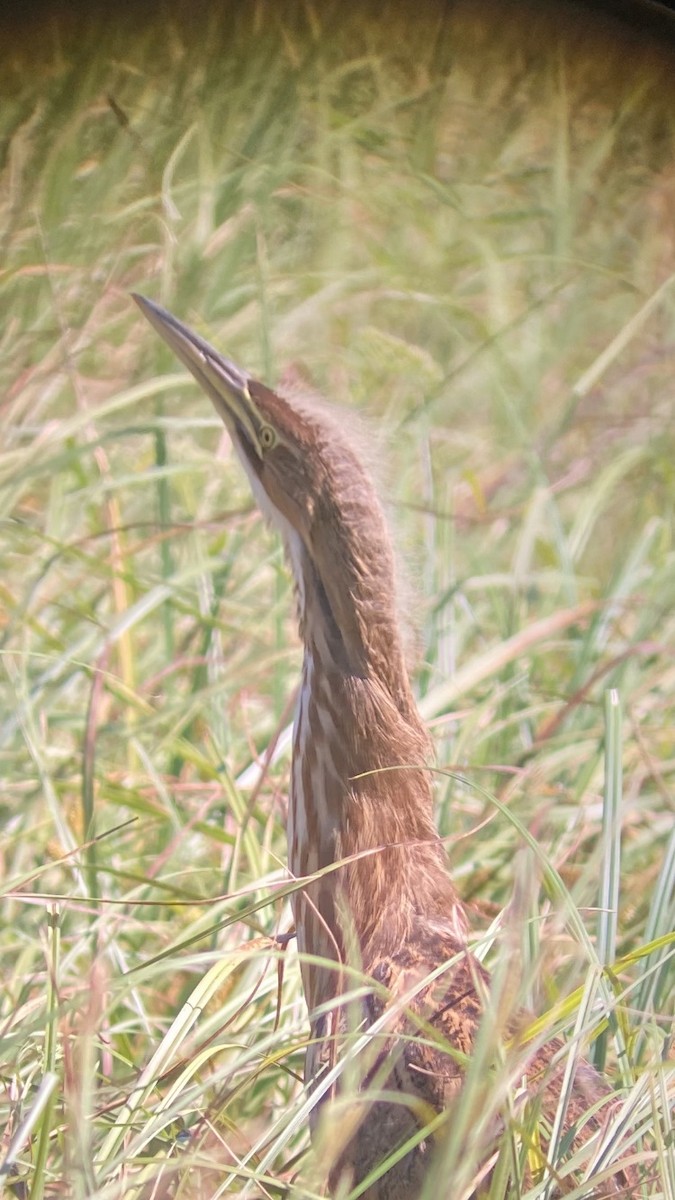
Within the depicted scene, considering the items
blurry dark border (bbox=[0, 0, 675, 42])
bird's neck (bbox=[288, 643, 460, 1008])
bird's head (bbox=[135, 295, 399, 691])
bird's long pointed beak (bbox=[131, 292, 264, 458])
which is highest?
blurry dark border (bbox=[0, 0, 675, 42])

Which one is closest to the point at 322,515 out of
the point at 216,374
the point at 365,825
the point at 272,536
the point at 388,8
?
the point at 216,374

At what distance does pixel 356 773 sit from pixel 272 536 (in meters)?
1.31

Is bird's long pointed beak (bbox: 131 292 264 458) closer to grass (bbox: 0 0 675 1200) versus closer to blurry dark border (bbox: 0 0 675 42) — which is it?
grass (bbox: 0 0 675 1200)

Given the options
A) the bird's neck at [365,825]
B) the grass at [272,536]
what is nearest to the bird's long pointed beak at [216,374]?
the grass at [272,536]

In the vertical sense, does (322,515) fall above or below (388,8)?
below

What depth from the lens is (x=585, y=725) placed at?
2.73m

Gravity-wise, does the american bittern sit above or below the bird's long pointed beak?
below

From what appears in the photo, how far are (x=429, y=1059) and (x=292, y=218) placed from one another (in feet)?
7.23

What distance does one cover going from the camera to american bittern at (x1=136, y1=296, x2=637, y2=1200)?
5.19ft

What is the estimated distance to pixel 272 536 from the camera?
9.72ft

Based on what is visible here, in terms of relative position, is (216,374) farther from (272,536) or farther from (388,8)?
(272,536)

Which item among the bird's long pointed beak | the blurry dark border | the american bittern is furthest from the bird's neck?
the blurry dark border

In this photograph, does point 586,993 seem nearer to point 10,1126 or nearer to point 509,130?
point 10,1126

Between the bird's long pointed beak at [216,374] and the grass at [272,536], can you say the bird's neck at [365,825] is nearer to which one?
the grass at [272,536]
